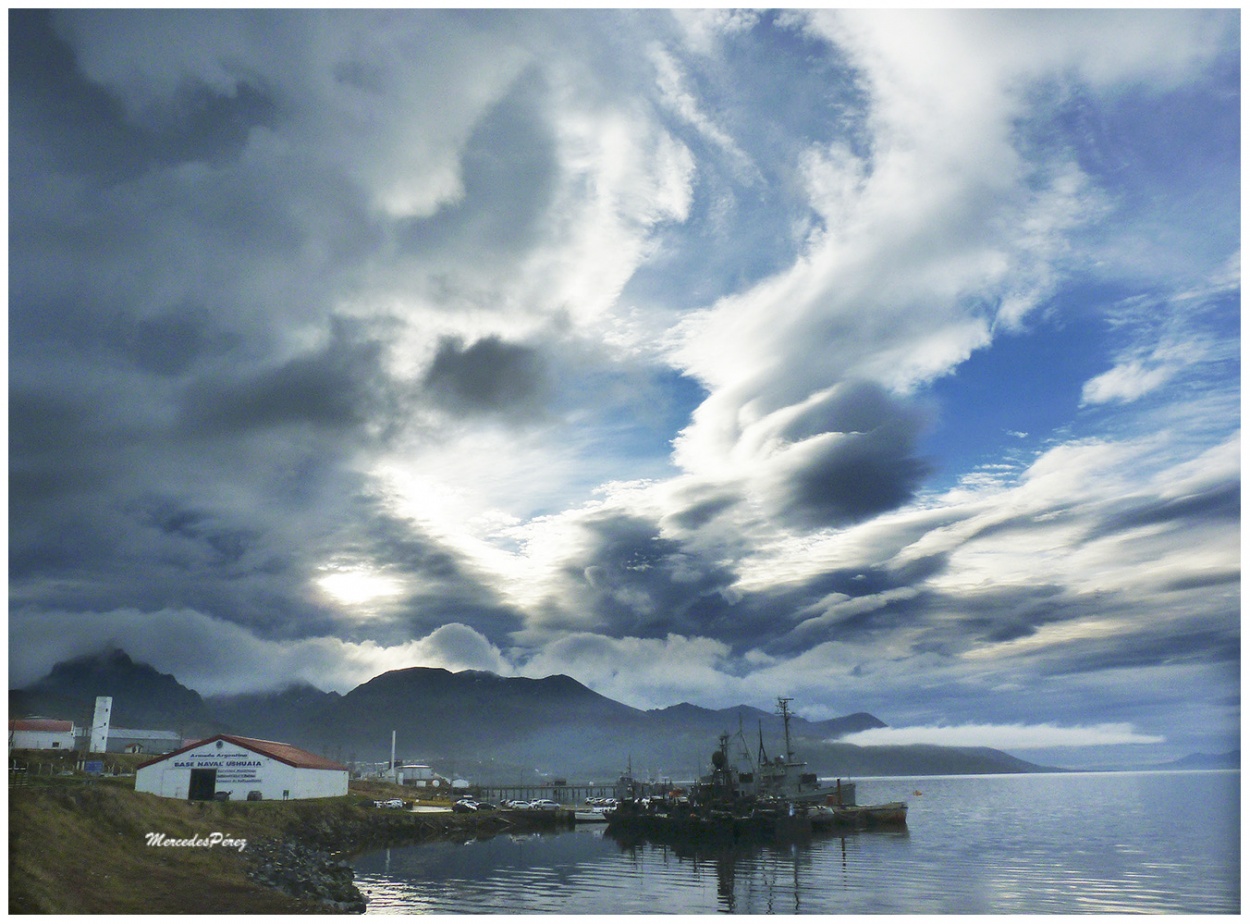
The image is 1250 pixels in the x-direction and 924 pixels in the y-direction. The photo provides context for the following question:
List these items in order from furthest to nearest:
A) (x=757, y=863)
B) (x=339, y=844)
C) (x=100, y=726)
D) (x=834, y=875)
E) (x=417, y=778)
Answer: (x=417, y=778)
(x=100, y=726)
(x=339, y=844)
(x=757, y=863)
(x=834, y=875)

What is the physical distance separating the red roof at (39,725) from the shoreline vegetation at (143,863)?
36708 millimetres

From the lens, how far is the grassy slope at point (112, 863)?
18.7m

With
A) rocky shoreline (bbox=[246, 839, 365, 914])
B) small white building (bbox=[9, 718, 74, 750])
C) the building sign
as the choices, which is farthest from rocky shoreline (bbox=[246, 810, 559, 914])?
small white building (bbox=[9, 718, 74, 750])

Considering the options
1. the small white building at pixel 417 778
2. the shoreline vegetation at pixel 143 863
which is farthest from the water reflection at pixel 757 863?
the small white building at pixel 417 778

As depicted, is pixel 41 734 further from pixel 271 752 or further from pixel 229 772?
pixel 229 772

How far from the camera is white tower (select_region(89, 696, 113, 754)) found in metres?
55.5

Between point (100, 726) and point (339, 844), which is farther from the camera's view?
point (100, 726)

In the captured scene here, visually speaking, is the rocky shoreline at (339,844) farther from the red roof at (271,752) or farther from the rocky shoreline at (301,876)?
the red roof at (271,752)

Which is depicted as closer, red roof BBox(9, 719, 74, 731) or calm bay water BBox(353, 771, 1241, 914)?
calm bay water BBox(353, 771, 1241, 914)

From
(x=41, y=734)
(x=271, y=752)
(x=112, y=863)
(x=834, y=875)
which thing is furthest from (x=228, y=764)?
(x=41, y=734)

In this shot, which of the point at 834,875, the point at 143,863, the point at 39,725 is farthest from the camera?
the point at 39,725

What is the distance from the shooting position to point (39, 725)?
5778 cm

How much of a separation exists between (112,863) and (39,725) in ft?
159

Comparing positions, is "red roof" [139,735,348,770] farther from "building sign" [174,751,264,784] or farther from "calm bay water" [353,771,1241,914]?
"calm bay water" [353,771,1241,914]
